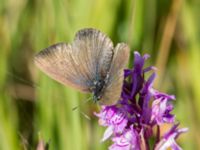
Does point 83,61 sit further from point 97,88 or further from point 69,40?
point 69,40

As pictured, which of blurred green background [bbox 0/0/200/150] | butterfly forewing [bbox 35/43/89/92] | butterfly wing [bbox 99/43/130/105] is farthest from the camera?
blurred green background [bbox 0/0/200/150]

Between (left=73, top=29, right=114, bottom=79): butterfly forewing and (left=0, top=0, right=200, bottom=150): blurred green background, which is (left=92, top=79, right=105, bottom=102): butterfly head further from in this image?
(left=0, top=0, right=200, bottom=150): blurred green background

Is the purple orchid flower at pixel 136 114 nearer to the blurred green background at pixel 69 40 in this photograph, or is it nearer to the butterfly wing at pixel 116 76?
the butterfly wing at pixel 116 76

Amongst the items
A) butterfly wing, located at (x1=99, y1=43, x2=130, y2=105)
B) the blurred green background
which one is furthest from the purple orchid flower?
the blurred green background

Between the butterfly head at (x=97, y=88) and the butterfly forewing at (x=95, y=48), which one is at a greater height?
the butterfly forewing at (x=95, y=48)

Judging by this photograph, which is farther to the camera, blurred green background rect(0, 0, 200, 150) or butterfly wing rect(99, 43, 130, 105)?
blurred green background rect(0, 0, 200, 150)

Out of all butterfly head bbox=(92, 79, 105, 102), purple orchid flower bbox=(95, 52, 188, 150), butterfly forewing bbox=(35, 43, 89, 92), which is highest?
butterfly forewing bbox=(35, 43, 89, 92)

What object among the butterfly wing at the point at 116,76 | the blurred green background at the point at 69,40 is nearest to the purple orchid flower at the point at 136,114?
the butterfly wing at the point at 116,76
